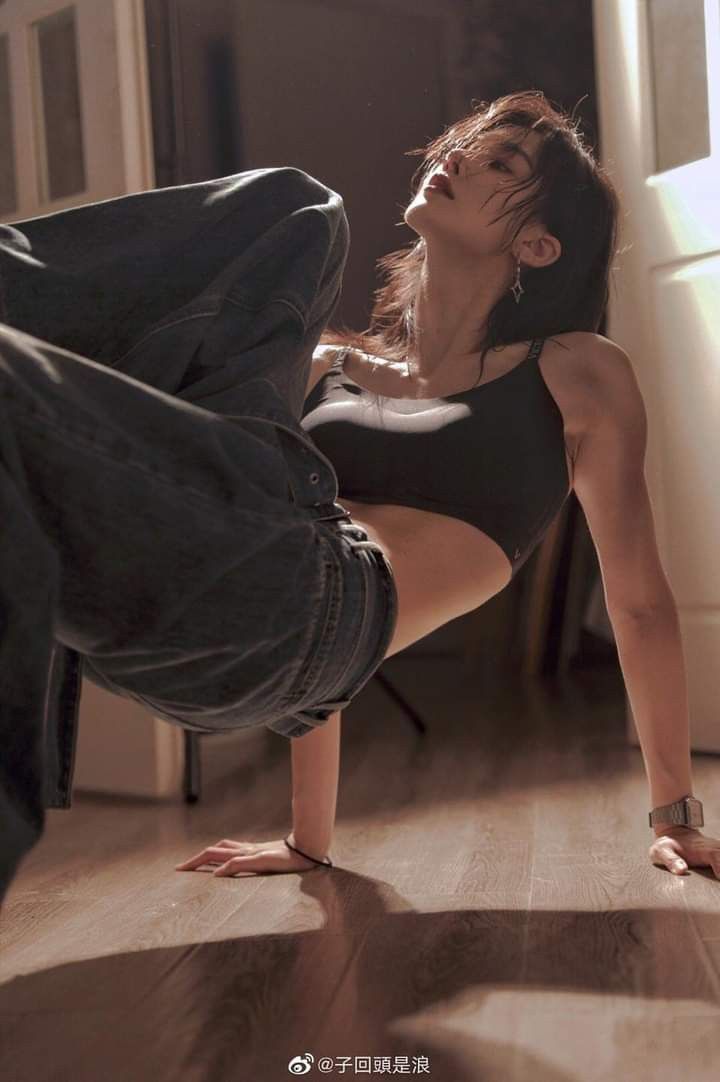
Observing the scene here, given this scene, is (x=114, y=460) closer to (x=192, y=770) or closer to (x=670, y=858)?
(x=670, y=858)

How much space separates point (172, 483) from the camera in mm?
820

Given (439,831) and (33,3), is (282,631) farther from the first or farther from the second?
(33,3)

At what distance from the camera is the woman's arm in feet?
5.24

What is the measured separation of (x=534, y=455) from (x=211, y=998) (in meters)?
0.78

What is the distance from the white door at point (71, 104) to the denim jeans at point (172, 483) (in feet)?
4.73

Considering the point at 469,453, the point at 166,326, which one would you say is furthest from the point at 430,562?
the point at 166,326

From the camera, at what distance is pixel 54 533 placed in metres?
0.79

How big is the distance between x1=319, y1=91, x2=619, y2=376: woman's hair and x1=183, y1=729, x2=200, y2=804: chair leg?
3.27 feet

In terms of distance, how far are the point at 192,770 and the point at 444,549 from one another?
3.59ft

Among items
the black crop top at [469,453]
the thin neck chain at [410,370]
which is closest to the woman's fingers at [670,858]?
the black crop top at [469,453]

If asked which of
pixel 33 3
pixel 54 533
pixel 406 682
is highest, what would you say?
pixel 33 3

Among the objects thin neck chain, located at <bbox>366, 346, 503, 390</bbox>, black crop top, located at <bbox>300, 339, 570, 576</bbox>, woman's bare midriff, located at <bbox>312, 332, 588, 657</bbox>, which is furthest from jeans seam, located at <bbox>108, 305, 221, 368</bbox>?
thin neck chain, located at <bbox>366, 346, 503, 390</bbox>

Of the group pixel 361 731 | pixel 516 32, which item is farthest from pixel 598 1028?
pixel 516 32

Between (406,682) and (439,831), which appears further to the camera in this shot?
(406,682)
